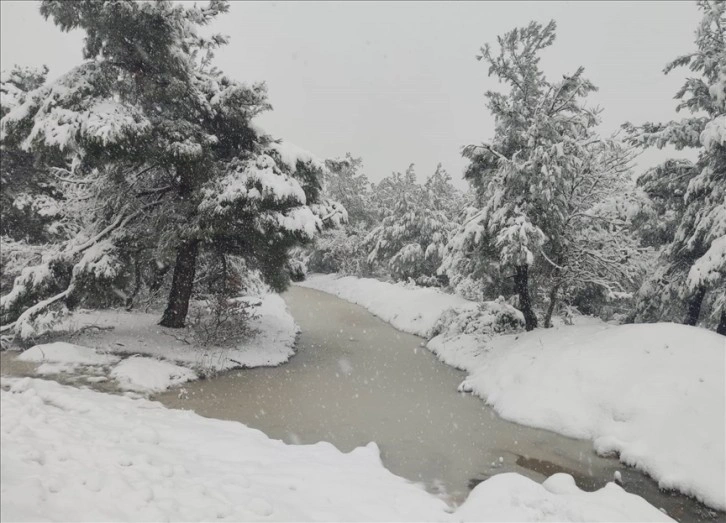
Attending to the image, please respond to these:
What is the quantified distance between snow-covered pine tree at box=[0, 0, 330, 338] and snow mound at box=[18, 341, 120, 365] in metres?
0.81

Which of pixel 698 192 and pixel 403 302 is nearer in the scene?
pixel 698 192

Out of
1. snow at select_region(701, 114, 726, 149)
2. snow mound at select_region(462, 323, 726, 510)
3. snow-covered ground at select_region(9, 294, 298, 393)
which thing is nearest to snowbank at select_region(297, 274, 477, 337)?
snow mound at select_region(462, 323, 726, 510)

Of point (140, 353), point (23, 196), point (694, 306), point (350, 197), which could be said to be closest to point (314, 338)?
point (140, 353)

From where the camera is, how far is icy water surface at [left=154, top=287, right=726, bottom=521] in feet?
22.9

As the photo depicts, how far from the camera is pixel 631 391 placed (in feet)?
27.6

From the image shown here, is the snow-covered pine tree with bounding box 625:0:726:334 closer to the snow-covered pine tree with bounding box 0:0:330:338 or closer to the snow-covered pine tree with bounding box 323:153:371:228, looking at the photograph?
the snow-covered pine tree with bounding box 0:0:330:338

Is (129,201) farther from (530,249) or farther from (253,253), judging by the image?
(530,249)

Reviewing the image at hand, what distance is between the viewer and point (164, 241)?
467 inches

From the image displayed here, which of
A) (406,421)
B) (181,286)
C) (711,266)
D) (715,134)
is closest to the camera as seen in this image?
(406,421)

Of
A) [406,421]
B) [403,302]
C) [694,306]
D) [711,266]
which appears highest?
[711,266]

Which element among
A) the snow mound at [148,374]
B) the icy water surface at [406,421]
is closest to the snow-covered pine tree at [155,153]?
the snow mound at [148,374]

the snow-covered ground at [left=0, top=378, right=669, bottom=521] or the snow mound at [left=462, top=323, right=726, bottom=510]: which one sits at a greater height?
the snow mound at [left=462, top=323, right=726, bottom=510]

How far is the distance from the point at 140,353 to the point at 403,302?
1433 centimetres

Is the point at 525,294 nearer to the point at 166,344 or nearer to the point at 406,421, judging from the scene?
the point at 406,421
